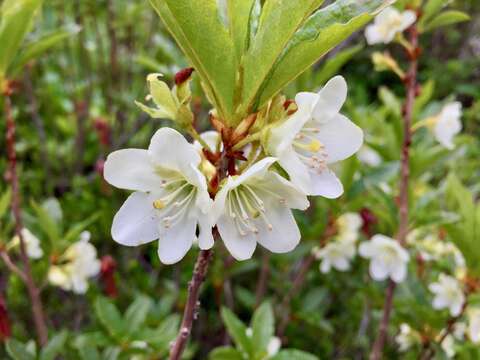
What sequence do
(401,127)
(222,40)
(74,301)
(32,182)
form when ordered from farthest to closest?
(32,182) → (74,301) → (401,127) → (222,40)

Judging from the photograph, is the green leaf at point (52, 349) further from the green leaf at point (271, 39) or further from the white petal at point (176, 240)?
the green leaf at point (271, 39)

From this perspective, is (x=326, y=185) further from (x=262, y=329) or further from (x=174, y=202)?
(x=262, y=329)

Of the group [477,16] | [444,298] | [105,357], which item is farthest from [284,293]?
[477,16]

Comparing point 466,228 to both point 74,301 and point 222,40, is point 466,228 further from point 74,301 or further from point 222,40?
point 74,301

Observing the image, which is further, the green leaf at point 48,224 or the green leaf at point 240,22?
the green leaf at point 48,224

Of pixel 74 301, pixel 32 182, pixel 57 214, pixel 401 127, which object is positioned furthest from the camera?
pixel 32 182

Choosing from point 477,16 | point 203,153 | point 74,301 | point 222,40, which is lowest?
point 477,16

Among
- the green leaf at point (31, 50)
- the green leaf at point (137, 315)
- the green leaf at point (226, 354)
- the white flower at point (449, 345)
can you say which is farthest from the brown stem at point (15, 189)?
the white flower at point (449, 345)
